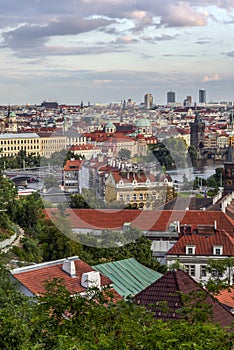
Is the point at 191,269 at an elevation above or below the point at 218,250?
below

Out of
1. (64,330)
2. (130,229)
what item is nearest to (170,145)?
(130,229)

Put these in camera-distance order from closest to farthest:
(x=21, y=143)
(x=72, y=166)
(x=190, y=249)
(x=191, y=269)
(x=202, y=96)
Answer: (x=191, y=269), (x=190, y=249), (x=72, y=166), (x=21, y=143), (x=202, y=96)

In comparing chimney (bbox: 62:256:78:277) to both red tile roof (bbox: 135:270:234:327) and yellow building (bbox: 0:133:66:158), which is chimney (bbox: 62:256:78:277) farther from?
yellow building (bbox: 0:133:66:158)

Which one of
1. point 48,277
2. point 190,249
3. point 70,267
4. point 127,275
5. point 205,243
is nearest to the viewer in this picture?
point 48,277

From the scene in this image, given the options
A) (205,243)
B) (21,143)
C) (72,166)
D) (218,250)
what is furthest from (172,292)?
(21,143)

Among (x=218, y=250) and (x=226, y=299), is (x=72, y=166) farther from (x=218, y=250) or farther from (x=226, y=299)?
(x=226, y=299)

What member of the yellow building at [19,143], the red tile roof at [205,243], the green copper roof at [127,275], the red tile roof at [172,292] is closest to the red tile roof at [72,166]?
the red tile roof at [205,243]

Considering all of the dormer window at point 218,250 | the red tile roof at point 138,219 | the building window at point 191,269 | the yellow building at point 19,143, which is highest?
the red tile roof at point 138,219

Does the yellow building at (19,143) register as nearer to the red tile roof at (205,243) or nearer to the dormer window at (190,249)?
the red tile roof at (205,243)
